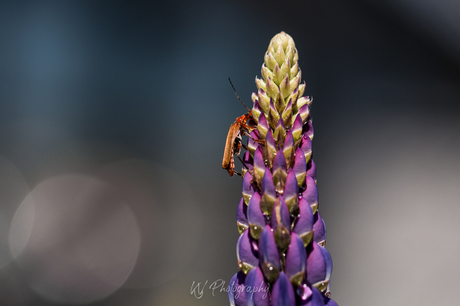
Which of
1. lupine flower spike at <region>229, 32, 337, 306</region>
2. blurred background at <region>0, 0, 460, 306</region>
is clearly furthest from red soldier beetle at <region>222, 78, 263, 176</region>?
blurred background at <region>0, 0, 460, 306</region>

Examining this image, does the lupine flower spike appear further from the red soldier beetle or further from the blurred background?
the blurred background

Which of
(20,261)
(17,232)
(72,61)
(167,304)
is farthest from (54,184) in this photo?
(167,304)

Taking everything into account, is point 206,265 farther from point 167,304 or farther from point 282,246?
point 282,246

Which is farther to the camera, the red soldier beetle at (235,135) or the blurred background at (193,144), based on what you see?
the blurred background at (193,144)

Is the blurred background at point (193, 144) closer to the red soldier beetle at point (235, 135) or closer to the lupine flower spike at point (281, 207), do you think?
the red soldier beetle at point (235, 135)

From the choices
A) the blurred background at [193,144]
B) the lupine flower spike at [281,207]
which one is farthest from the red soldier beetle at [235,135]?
the blurred background at [193,144]

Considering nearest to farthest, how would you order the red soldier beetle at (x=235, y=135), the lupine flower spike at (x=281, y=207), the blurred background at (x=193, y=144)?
the lupine flower spike at (x=281, y=207) → the red soldier beetle at (x=235, y=135) → the blurred background at (x=193, y=144)

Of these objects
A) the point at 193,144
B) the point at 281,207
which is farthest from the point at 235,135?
the point at 193,144

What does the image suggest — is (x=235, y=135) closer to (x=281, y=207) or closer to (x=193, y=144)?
(x=281, y=207)
